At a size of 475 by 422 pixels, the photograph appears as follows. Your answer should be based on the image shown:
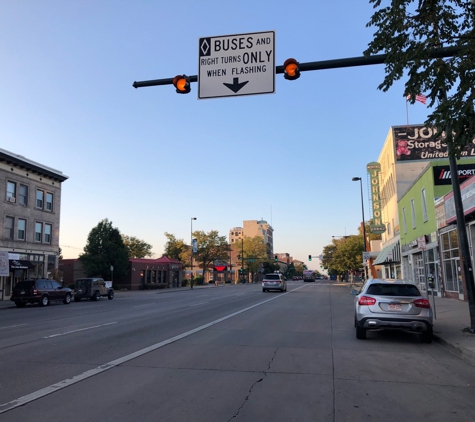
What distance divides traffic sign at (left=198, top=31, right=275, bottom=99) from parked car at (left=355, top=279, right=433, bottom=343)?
5904 mm

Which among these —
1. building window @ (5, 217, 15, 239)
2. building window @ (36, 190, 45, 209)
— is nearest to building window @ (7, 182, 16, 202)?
building window @ (5, 217, 15, 239)

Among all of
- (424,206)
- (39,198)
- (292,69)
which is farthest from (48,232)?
(292,69)

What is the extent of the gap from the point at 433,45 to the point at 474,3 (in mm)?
1027

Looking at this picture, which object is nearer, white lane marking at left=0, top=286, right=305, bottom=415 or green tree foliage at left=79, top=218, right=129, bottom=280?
white lane marking at left=0, top=286, right=305, bottom=415

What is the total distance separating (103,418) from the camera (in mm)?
5250

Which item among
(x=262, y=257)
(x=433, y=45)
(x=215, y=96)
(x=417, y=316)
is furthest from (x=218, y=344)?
(x=262, y=257)

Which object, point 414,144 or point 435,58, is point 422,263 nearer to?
point 414,144

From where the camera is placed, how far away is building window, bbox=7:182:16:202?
33.9 metres

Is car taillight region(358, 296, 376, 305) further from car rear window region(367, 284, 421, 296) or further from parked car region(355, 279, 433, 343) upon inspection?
car rear window region(367, 284, 421, 296)

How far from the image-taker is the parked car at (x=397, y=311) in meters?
10.7

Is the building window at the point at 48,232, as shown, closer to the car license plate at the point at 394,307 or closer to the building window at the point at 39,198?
the building window at the point at 39,198

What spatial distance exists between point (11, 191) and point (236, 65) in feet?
101

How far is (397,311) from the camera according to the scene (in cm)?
1077

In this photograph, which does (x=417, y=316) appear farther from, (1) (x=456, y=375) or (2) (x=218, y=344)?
(2) (x=218, y=344)
